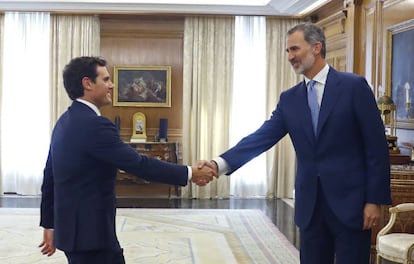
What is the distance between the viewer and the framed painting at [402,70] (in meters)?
5.81

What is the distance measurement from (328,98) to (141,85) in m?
6.87

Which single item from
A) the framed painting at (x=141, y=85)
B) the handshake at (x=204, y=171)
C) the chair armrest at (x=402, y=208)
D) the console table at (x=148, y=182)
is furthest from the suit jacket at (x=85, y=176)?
the framed painting at (x=141, y=85)

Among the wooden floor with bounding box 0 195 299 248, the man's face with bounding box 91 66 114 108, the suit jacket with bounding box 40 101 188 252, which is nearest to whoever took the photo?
the suit jacket with bounding box 40 101 188 252

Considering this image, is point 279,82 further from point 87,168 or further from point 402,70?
point 87,168

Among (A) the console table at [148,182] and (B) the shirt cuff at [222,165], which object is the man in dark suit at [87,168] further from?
(A) the console table at [148,182]

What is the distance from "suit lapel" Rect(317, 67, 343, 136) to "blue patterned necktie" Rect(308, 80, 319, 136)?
5 cm

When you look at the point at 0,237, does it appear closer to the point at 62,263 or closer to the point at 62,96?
the point at 62,263

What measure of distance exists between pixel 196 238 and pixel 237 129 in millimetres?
3352

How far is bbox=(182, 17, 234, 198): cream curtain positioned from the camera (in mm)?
9359

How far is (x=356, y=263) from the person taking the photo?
273 centimetres

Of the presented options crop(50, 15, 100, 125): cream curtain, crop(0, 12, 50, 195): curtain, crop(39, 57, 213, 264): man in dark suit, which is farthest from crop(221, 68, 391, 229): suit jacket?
crop(0, 12, 50, 195): curtain

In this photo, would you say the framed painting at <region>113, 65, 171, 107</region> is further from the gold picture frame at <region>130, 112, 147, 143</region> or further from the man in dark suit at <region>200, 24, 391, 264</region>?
the man in dark suit at <region>200, 24, 391, 264</region>

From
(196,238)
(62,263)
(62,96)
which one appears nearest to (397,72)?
(196,238)

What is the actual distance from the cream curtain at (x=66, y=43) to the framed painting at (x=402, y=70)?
4721 mm
